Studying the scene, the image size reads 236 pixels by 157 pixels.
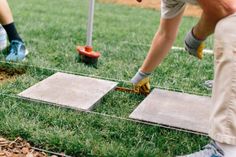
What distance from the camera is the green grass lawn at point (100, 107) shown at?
2.26 m

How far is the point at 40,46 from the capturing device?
433cm

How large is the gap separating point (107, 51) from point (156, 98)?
152 centimetres

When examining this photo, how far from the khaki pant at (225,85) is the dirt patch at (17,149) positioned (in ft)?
2.62

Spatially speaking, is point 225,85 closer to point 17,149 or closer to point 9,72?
point 17,149

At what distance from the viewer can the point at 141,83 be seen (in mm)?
3086

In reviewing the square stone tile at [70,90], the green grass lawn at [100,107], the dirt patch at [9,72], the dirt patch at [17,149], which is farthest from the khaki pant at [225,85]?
the dirt patch at [9,72]

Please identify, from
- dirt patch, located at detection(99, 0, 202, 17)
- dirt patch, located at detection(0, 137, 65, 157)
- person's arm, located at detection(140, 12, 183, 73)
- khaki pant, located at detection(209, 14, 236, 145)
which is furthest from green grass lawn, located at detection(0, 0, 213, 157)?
dirt patch, located at detection(99, 0, 202, 17)

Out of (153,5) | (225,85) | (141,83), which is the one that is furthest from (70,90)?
(153,5)

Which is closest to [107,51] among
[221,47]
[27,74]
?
[27,74]

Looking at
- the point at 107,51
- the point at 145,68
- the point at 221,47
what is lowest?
the point at 107,51

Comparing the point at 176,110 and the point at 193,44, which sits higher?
the point at 193,44

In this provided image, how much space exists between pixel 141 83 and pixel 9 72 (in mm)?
1121

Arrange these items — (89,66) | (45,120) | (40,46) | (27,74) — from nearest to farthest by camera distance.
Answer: (45,120) → (27,74) → (89,66) → (40,46)

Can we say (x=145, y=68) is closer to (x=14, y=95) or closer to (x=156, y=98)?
(x=156, y=98)
